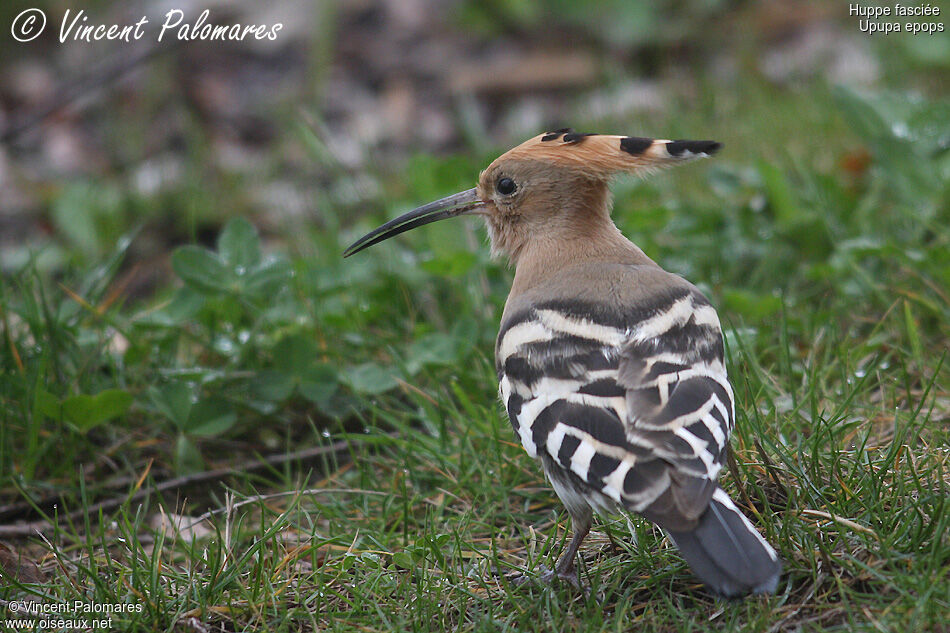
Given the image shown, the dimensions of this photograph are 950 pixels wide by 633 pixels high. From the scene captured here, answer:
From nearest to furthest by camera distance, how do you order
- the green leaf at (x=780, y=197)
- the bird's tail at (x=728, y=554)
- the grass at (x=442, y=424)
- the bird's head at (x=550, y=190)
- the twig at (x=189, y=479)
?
the bird's tail at (x=728, y=554) → the grass at (x=442, y=424) → the twig at (x=189, y=479) → the bird's head at (x=550, y=190) → the green leaf at (x=780, y=197)

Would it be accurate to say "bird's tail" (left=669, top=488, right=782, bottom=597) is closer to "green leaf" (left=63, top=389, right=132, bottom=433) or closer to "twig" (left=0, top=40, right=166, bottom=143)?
"green leaf" (left=63, top=389, right=132, bottom=433)

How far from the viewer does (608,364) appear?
196 centimetres

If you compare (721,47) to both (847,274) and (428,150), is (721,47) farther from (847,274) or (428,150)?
(847,274)

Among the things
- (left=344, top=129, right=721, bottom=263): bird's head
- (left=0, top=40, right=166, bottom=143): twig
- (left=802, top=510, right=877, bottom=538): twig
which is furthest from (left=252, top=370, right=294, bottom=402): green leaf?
(left=0, top=40, right=166, bottom=143): twig

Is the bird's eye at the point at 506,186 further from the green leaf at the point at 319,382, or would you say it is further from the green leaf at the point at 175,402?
the green leaf at the point at 175,402

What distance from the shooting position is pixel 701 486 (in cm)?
171

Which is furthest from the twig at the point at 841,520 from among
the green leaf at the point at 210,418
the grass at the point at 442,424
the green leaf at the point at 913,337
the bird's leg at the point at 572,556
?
the green leaf at the point at 210,418

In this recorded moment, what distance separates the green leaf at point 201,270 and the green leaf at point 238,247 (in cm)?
4

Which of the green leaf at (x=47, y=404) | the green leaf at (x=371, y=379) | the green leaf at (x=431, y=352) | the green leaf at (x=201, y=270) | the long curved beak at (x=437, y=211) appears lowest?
the green leaf at (x=371, y=379)

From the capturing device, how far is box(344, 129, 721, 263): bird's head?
2516mm

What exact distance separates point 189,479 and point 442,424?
699mm

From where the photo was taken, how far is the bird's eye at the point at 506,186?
2672mm

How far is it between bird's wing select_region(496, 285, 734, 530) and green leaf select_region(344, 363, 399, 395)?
22.0 inches

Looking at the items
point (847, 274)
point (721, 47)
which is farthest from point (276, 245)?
point (721, 47)
